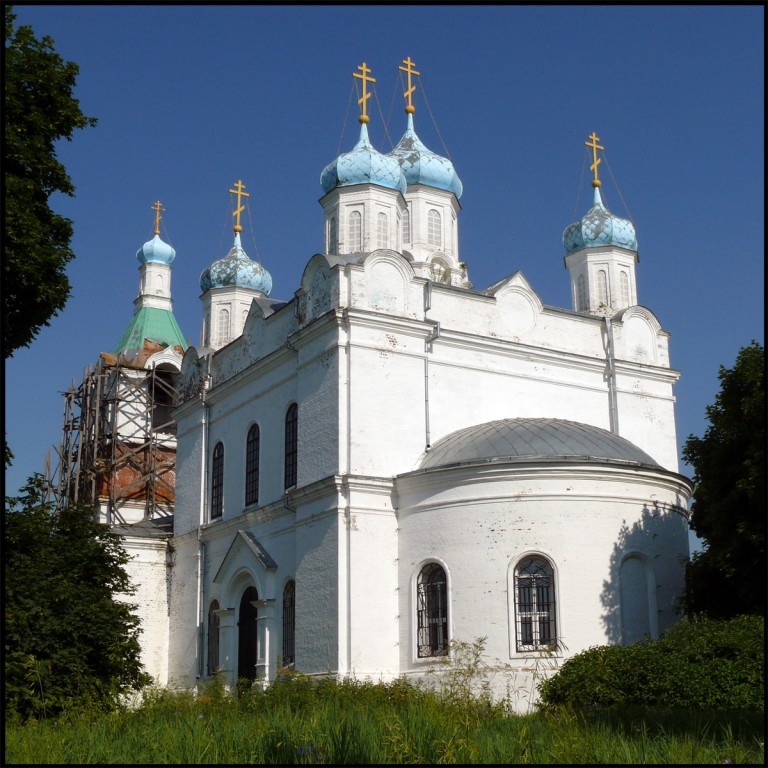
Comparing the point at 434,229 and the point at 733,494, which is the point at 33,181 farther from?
the point at 434,229

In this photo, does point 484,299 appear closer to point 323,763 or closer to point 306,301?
point 306,301

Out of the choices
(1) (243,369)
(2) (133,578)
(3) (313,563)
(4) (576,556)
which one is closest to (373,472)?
(3) (313,563)

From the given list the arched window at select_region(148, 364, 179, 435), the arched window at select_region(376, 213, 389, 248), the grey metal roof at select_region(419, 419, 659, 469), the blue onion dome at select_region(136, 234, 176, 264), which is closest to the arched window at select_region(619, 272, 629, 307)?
the grey metal roof at select_region(419, 419, 659, 469)

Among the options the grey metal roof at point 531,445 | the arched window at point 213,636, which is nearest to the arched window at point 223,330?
the arched window at point 213,636

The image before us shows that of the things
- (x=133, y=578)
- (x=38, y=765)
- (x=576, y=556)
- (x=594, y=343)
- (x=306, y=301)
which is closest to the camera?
(x=38, y=765)

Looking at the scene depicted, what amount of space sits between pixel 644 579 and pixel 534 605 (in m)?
2.16

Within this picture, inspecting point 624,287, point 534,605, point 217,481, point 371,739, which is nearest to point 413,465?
point 534,605

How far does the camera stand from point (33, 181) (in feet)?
43.6

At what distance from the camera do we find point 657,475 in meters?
18.8

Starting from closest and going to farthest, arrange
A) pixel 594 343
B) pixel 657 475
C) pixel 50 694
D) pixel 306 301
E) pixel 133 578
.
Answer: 1. pixel 50 694
2. pixel 657 475
3. pixel 306 301
4. pixel 594 343
5. pixel 133 578

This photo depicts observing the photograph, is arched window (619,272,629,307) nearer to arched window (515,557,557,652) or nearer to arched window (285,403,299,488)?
arched window (285,403,299,488)

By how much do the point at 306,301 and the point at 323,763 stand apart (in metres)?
13.7

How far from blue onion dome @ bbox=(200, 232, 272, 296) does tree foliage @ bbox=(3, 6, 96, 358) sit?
1363cm

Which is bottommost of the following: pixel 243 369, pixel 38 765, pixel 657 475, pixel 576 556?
pixel 38 765
